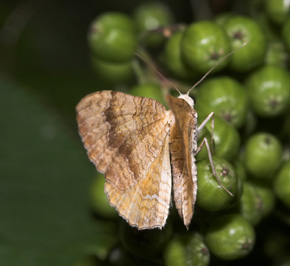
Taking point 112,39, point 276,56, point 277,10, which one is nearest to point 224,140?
point 276,56

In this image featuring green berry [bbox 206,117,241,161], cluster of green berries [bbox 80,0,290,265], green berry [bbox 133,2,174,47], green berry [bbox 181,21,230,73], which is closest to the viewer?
cluster of green berries [bbox 80,0,290,265]

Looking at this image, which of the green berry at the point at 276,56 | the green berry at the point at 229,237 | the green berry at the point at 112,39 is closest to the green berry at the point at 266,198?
the green berry at the point at 229,237

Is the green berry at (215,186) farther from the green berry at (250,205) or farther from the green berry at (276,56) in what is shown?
the green berry at (276,56)

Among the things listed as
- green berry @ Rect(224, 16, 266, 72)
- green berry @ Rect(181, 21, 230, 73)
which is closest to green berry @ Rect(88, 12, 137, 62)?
green berry @ Rect(181, 21, 230, 73)

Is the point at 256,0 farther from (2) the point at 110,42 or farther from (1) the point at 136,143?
(1) the point at 136,143

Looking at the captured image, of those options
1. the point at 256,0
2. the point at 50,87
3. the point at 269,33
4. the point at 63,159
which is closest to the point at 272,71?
the point at 269,33

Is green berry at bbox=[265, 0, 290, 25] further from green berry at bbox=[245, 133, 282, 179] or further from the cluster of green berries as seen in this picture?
green berry at bbox=[245, 133, 282, 179]
